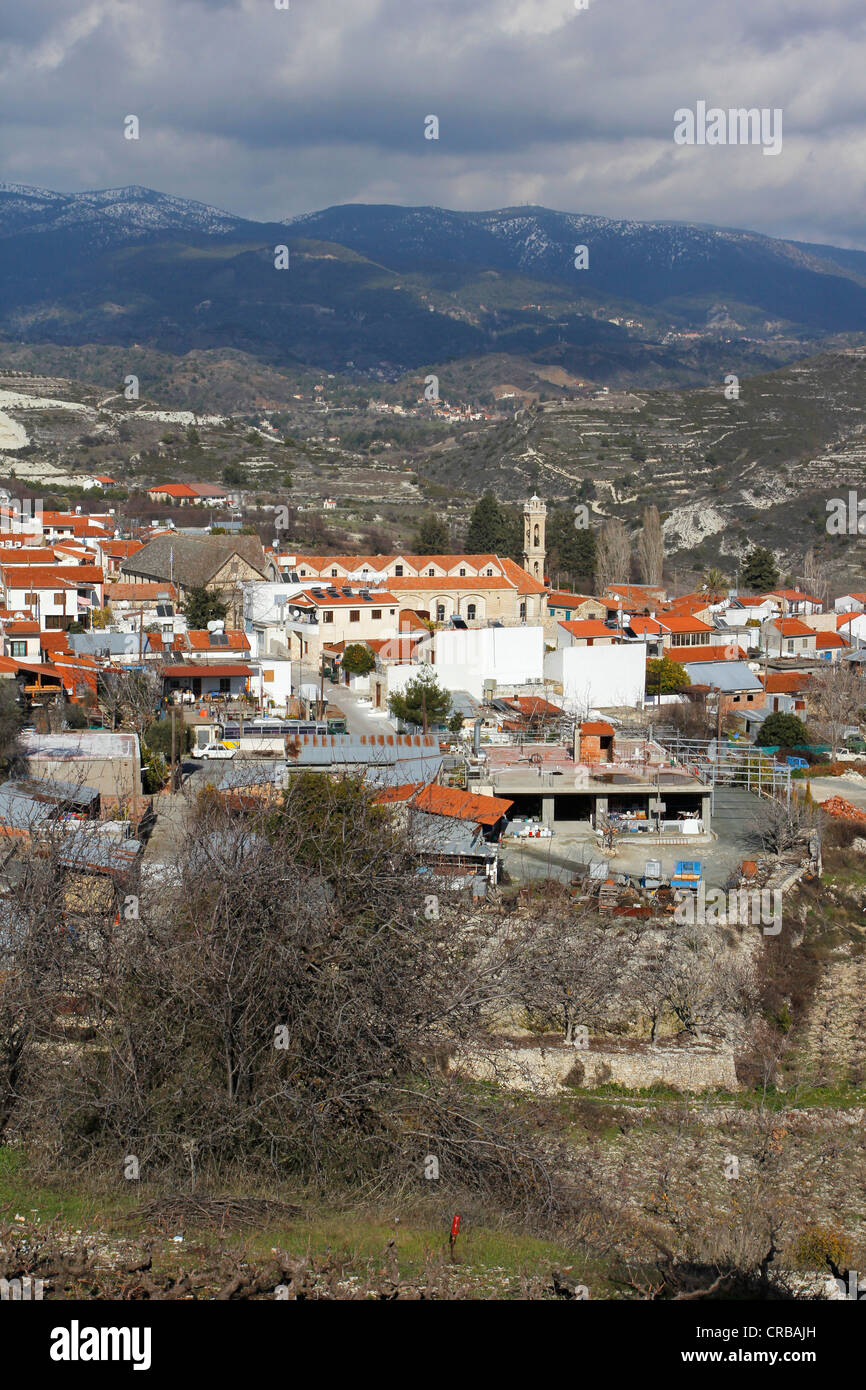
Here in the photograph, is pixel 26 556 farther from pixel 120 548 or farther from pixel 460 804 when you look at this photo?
pixel 460 804

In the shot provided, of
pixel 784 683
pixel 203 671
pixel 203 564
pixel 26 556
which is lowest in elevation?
pixel 784 683

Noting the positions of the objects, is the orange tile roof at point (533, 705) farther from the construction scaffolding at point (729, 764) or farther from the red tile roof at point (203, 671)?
the red tile roof at point (203, 671)

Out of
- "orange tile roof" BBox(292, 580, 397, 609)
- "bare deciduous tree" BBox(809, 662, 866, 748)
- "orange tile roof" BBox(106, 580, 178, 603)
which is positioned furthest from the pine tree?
"orange tile roof" BBox(106, 580, 178, 603)

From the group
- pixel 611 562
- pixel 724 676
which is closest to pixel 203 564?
pixel 611 562

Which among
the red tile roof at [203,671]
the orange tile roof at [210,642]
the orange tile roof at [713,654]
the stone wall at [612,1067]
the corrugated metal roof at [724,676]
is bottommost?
the stone wall at [612,1067]

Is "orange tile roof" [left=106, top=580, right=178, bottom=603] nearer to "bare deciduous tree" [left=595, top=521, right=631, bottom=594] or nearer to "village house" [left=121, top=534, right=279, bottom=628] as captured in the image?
"village house" [left=121, top=534, right=279, bottom=628]

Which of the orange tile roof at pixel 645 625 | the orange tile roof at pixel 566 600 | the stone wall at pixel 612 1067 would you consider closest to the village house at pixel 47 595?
the orange tile roof at pixel 566 600

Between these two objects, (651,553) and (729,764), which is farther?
(651,553)

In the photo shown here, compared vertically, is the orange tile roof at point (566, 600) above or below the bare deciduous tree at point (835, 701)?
above

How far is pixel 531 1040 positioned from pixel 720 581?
36.0m

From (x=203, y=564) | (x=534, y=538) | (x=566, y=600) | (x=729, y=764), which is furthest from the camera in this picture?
(x=534, y=538)

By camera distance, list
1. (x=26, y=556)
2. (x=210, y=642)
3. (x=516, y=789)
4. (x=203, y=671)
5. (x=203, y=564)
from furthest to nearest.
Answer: (x=203, y=564) < (x=26, y=556) < (x=210, y=642) < (x=203, y=671) < (x=516, y=789)

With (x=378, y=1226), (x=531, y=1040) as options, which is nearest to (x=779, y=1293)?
(x=378, y=1226)
